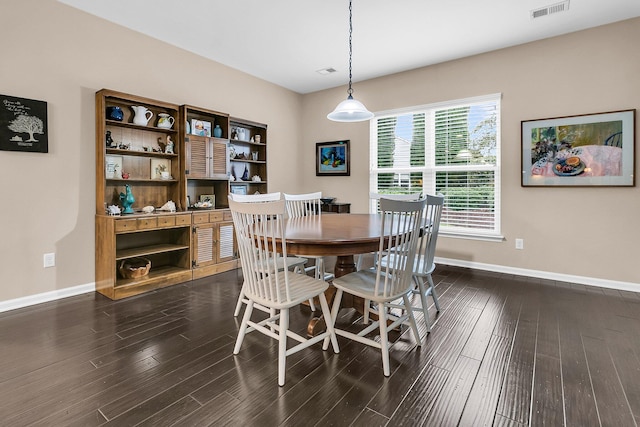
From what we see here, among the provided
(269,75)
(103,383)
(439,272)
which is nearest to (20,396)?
(103,383)

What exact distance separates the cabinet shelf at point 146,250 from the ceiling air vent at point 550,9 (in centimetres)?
442

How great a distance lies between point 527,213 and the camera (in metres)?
3.93

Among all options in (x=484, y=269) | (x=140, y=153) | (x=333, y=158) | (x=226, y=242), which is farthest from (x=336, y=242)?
(x=333, y=158)

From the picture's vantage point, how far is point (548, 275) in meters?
3.80

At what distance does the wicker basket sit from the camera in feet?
10.9

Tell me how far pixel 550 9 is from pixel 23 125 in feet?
16.4

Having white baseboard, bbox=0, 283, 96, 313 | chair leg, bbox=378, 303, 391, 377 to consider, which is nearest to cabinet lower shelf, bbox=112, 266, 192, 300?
white baseboard, bbox=0, 283, 96, 313

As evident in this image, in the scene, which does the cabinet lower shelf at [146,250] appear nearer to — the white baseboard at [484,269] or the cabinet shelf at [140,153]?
the white baseboard at [484,269]

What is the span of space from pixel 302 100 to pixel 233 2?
2.96 metres

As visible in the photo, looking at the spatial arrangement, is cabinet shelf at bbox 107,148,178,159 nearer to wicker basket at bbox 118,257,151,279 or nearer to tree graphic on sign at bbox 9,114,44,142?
tree graphic on sign at bbox 9,114,44,142

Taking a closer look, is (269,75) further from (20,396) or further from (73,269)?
(20,396)

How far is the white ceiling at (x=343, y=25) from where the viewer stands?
307cm

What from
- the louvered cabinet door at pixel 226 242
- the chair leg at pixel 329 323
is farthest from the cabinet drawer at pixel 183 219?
the chair leg at pixel 329 323

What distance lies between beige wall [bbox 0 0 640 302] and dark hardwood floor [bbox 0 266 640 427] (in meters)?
0.70
